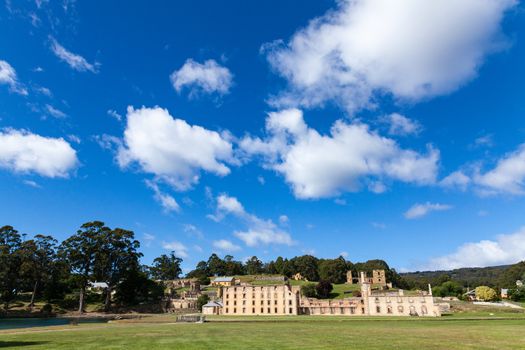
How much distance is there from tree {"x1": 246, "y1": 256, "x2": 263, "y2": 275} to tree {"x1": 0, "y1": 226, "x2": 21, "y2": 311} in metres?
108

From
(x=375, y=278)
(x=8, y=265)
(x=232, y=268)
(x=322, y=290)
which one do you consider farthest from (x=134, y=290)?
(x=375, y=278)

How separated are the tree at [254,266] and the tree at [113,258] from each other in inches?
3557

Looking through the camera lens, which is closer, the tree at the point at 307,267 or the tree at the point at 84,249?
the tree at the point at 84,249

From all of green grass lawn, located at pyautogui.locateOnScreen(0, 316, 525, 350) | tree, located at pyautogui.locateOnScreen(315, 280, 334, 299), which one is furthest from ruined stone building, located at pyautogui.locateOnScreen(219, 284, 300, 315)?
green grass lawn, located at pyautogui.locateOnScreen(0, 316, 525, 350)

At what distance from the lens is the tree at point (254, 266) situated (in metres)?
183

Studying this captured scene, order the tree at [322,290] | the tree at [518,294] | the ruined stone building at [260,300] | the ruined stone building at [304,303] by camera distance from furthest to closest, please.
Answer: the tree at [322,290] < the tree at [518,294] < the ruined stone building at [260,300] < the ruined stone building at [304,303]

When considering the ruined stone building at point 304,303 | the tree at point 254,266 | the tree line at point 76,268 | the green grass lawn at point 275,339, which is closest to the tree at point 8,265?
the tree line at point 76,268

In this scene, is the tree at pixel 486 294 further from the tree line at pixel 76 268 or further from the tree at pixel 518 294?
the tree line at pixel 76 268

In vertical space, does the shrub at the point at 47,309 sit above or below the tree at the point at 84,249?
below

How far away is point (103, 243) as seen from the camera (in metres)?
94.8

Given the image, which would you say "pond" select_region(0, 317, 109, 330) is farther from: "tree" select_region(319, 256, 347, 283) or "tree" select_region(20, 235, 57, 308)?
"tree" select_region(319, 256, 347, 283)

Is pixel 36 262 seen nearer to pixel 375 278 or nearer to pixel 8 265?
pixel 8 265

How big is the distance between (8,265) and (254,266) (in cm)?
11549

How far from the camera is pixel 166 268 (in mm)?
176875
